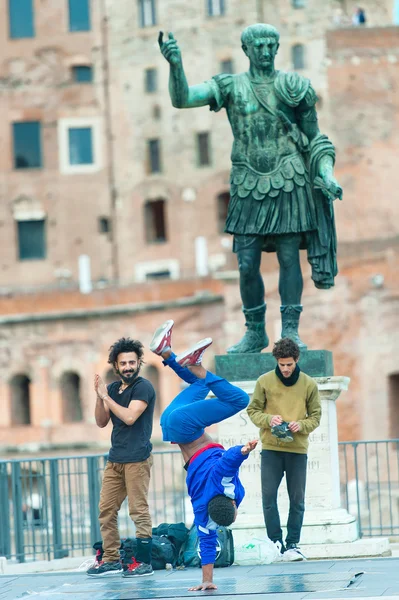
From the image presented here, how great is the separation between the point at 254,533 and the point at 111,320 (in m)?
29.1

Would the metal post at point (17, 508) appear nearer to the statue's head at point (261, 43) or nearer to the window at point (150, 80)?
the statue's head at point (261, 43)

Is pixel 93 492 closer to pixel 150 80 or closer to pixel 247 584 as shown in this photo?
pixel 247 584

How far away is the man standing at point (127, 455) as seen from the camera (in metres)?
9.73

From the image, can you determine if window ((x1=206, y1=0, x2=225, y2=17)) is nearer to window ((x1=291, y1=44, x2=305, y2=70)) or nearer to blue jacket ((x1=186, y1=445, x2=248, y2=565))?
window ((x1=291, y1=44, x2=305, y2=70))

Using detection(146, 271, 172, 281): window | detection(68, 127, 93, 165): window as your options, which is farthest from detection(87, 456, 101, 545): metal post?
detection(68, 127, 93, 165): window

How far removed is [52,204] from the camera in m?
47.2

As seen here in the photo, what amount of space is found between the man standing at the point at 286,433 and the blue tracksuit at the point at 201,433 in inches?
27.7

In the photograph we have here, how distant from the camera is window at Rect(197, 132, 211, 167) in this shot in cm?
4622

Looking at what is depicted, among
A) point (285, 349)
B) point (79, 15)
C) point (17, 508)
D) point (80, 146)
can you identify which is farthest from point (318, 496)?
point (79, 15)

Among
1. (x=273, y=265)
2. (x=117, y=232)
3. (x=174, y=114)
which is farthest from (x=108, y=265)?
(x=273, y=265)

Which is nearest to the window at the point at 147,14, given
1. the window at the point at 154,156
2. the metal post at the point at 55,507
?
the window at the point at 154,156

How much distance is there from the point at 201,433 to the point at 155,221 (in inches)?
1527

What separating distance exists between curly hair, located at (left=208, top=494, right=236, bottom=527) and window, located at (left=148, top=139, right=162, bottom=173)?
38.3m

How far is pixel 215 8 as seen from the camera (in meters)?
46.4
